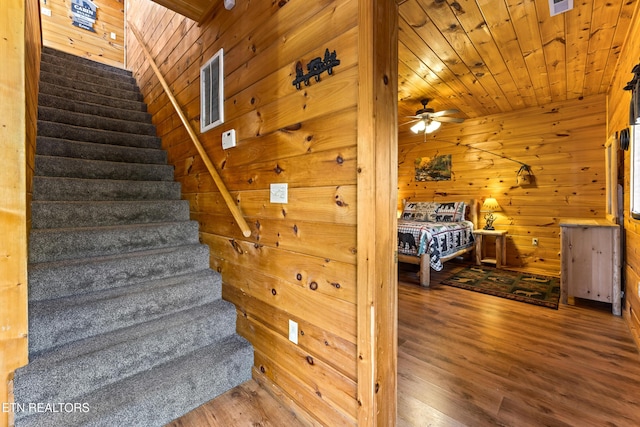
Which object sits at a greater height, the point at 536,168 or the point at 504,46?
the point at 504,46

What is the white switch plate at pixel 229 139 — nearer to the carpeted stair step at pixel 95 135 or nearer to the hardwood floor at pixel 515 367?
the carpeted stair step at pixel 95 135

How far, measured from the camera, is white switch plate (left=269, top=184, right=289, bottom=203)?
1.49 meters

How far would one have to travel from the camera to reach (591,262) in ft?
8.93

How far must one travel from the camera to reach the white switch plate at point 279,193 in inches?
58.6

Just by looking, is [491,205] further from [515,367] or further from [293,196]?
[293,196]

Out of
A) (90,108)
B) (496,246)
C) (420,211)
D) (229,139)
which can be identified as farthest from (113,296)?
(496,246)

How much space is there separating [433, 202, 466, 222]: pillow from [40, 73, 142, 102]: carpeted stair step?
195 inches

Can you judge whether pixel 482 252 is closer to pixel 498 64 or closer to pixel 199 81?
pixel 498 64

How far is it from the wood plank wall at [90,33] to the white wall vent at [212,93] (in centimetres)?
396

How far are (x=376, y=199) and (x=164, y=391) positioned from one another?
1.43m

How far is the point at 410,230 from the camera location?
3600 mm

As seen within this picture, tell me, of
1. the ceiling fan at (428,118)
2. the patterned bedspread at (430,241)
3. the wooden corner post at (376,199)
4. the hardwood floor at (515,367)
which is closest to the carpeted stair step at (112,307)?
the wooden corner post at (376,199)

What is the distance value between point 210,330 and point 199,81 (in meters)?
1.96

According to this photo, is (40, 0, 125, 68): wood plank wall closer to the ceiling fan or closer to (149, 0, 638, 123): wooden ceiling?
(149, 0, 638, 123): wooden ceiling
